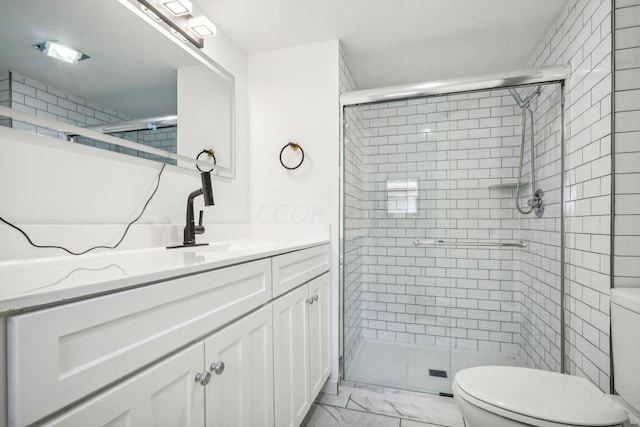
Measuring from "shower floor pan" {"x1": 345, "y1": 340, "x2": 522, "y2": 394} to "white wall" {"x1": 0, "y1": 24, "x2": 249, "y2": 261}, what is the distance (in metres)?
1.55

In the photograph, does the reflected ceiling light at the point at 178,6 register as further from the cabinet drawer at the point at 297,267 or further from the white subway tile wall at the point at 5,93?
the cabinet drawer at the point at 297,267

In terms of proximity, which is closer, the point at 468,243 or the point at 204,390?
the point at 204,390

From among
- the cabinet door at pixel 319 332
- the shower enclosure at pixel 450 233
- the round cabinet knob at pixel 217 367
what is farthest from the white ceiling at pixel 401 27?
the round cabinet knob at pixel 217 367

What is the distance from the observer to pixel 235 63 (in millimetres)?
2072

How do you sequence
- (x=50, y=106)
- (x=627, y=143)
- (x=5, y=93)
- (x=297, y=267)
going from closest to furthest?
(x=5, y=93), (x=50, y=106), (x=627, y=143), (x=297, y=267)

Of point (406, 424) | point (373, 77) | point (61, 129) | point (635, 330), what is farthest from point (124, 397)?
point (373, 77)

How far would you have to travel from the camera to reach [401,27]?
6.28 feet

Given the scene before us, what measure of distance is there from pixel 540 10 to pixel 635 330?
1.72m

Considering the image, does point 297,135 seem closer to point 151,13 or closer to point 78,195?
point 151,13

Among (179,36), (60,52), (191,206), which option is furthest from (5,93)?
(179,36)

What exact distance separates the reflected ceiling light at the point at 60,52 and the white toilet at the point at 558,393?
194cm

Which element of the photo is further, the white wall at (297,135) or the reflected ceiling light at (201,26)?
the white wall at (297,135)

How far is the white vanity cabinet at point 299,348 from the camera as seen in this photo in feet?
4.08

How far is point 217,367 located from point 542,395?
1174 mm
